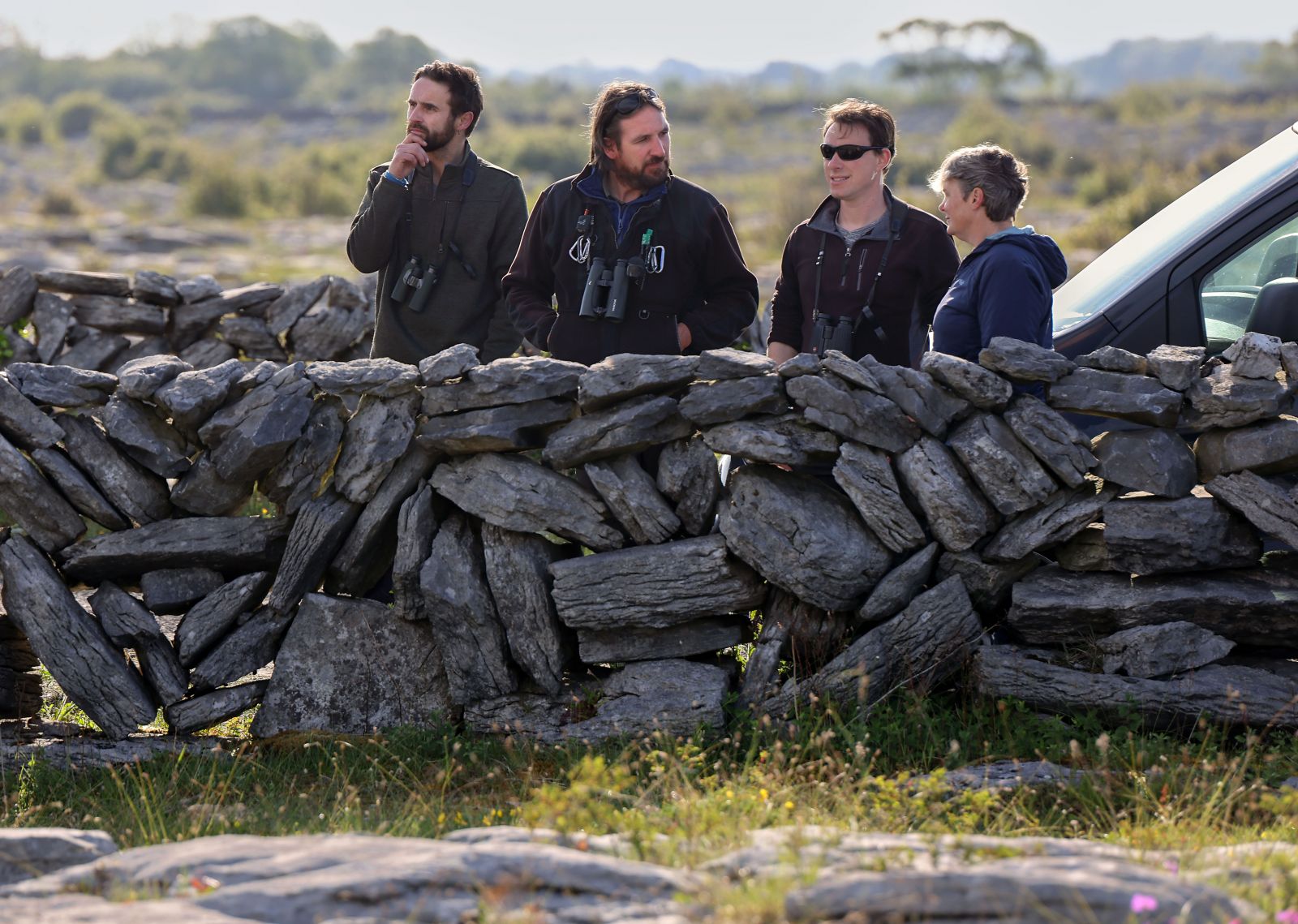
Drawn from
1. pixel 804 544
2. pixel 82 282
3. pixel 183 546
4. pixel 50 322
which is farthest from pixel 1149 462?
pixel 50 322

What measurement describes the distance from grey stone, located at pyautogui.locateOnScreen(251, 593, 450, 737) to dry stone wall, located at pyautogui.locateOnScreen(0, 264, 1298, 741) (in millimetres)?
11

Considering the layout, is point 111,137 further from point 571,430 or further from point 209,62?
point 209,62

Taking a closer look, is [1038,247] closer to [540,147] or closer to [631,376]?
[631,376]

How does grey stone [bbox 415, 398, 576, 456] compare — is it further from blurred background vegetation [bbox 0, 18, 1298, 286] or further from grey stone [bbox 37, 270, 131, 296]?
grey stone [bbox 37, 270, 131, 296]

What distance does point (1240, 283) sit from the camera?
597cm

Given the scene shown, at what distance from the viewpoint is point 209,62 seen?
91000mm

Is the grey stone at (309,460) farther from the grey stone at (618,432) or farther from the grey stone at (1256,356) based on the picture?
the grey stone at (1256,356)

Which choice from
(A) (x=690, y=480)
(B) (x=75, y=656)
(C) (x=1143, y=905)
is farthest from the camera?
(B) (x=75, y=656)

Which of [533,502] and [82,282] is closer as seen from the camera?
[533,502]

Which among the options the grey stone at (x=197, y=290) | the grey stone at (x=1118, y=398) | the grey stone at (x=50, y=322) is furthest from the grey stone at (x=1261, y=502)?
the grey stone at (x=50, y=322)

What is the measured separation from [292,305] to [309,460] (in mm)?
5014

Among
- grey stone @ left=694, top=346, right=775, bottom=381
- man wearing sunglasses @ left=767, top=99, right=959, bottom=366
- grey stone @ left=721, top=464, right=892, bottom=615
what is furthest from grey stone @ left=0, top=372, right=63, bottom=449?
man wearing sunglasses @ left=767, top=99, right=959, bottom=366

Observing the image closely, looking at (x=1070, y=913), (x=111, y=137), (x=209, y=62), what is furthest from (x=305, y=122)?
(x=1070, y=913)

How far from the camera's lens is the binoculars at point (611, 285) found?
19.7 ft
